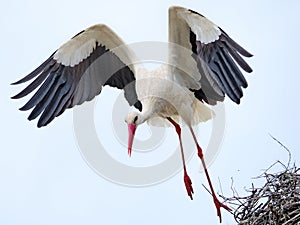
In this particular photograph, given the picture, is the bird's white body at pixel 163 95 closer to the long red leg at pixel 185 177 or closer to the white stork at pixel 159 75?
the white stork at pixel 159 75

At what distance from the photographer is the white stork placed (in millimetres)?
6652

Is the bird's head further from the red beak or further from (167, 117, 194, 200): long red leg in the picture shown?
(167, 117, 194, 200): long red leg

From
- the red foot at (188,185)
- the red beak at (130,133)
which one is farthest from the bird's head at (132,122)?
the red foot at (188,185)

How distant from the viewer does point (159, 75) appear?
22.9 ft

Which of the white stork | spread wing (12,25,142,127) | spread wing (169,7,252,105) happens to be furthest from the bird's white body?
spread wing (12,25,142,127)

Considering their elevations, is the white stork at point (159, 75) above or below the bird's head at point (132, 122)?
above

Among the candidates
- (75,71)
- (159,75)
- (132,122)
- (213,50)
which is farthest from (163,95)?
(75,71)

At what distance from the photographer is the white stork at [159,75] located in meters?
6.65

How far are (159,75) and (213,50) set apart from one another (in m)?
0.55

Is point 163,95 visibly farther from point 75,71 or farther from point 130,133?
point 75,71

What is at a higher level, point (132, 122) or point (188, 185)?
point (132, 122)

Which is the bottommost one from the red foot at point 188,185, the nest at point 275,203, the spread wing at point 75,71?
the nest at point 275,203

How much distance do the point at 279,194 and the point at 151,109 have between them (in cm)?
196

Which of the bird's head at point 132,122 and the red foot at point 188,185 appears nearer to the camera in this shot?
the bird's head at point 132,122
